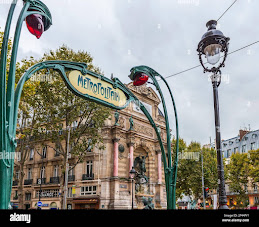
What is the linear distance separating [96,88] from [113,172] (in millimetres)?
25545

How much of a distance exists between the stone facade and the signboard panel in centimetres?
2421

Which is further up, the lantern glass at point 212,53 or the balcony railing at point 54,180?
the lantern glass at point 212,53

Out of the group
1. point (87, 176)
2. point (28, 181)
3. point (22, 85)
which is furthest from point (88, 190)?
point (22, 85)

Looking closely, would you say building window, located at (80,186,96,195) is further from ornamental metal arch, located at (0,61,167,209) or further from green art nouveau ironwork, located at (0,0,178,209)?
ornamental metal arch, located at (0,61,167,209)

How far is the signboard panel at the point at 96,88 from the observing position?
19.4 ft

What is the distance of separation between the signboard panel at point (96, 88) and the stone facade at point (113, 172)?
2421cm

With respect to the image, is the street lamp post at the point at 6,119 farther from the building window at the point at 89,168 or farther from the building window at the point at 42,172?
the building window at the point at 42,172

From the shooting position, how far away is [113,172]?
30781mm

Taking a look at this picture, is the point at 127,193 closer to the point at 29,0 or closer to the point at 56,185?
the point at 56,185

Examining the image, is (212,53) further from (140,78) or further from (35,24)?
(35,24)

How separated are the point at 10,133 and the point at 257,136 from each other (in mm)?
61951

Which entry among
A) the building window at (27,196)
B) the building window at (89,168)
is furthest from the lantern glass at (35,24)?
the building window at (27,196)

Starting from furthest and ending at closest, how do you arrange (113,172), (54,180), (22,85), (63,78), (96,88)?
(54,180) → (113,172) → (96,88) → (63,78) → (22,85)

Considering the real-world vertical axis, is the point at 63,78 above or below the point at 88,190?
above
